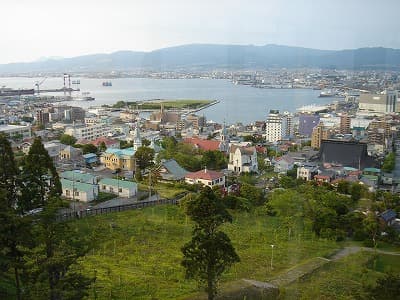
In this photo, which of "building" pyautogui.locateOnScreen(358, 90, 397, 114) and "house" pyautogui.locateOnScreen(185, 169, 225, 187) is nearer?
"house" pyautogui.locateOnScreen(185, 169, 225, 187)

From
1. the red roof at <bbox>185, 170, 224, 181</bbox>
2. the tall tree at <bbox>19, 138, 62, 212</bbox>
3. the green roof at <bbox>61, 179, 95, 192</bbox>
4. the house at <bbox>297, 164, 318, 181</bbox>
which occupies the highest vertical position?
the tall tree at <bbox>19, 138, 62, 212</bbox>

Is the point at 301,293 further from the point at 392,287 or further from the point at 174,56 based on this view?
the point at 174,56

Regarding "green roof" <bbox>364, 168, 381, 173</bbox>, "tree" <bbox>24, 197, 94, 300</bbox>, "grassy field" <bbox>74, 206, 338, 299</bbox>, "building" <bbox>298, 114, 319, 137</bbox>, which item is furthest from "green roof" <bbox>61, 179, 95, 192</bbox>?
"building" <bbox>298, 114, 319, 137</bbox>

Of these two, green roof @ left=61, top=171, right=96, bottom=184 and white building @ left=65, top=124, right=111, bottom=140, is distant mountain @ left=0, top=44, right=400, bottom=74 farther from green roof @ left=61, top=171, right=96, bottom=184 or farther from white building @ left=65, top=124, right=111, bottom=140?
white building @ left=65, top=124, right=111, bottom=140

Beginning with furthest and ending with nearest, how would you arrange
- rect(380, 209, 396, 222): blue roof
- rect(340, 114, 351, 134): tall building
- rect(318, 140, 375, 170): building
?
rect(340, 114, 351, 134): tall building
rect(318, 140, 375, 170): building
rect(380, 209, 396, 222): blue roof

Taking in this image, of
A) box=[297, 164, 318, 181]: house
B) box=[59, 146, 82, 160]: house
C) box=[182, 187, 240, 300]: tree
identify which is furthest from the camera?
box=[59, 146, 82, 160]: house

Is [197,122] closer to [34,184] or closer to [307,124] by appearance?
[307,124]

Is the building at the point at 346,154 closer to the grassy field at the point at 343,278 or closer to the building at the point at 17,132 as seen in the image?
the grassy field at the point at 343,278

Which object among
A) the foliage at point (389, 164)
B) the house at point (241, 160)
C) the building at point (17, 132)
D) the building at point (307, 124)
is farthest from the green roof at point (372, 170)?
the building at point (17, 132)
